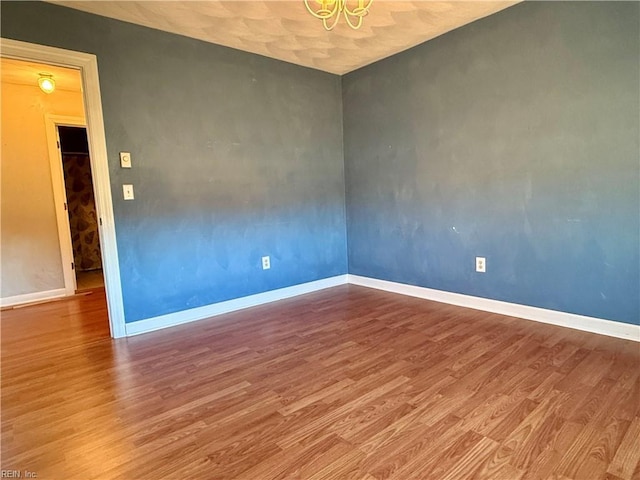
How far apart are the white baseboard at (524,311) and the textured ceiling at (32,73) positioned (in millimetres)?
3658

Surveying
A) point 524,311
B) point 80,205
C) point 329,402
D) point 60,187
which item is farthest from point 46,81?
point 524,311

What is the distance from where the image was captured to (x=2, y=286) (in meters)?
3.81

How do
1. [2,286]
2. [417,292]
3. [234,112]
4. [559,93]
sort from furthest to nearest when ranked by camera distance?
1. [2,286]
2. [417,292]
3. [234,112]
4. [559,93]

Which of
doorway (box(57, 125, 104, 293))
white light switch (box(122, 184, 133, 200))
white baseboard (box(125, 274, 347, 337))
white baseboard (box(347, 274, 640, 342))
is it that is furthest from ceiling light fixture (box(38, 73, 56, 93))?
white baseboard (box(347, 274, 640, 342))

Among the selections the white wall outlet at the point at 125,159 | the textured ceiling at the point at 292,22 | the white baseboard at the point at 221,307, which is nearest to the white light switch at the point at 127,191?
the white wall outlet at the point at 125,159

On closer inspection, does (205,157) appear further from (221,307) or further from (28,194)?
(28,194)

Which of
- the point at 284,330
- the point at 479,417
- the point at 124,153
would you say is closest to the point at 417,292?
the point at 284,330

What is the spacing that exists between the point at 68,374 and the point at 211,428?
120 cm

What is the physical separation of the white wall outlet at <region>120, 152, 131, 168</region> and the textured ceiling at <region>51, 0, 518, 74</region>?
38.1 inches

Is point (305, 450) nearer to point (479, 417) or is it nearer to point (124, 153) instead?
point (479, 417)

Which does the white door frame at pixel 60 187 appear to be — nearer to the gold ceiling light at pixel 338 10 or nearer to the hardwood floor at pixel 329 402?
the hardwood floor at pixel 329 402

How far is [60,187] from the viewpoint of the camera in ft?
13.5

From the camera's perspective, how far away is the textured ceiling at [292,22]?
7.87 ft

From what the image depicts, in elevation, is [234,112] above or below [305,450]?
above
